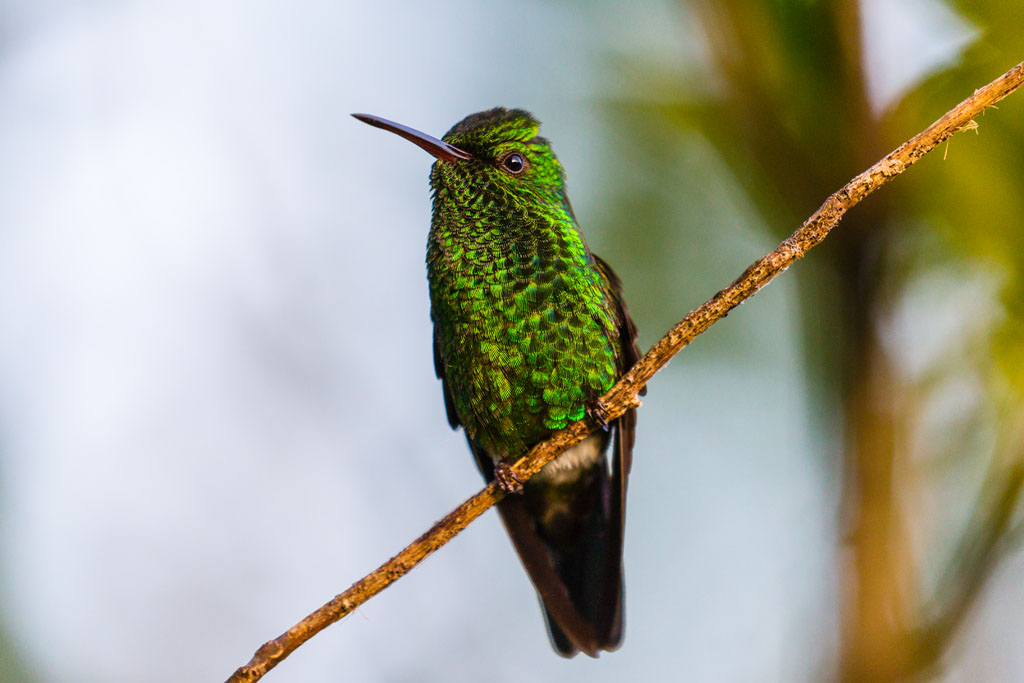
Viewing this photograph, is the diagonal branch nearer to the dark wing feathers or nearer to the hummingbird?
the hummingbird

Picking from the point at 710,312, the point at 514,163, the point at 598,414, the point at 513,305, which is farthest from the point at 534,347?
the point at 710,312

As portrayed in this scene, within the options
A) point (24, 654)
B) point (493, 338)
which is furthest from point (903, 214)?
point (24, 654)

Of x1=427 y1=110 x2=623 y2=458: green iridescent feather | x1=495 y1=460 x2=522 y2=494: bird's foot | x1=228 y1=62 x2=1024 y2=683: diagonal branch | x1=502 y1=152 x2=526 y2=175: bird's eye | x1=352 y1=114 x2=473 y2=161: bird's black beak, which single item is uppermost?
x1=352 y1=114 x2=473 y2=161: bird's black beak

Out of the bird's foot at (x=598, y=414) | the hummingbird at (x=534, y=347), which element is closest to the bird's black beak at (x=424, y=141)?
the hummingbird at (x=534, y=347)

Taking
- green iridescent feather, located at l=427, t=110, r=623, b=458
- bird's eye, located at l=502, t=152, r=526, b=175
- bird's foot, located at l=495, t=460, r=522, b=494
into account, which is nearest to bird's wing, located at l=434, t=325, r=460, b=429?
green iridescent feather, located at l=427, t=110, r=623, b=458

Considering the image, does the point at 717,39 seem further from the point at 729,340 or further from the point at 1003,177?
the point at 729,340

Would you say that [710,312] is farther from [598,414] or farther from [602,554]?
[602,554]
